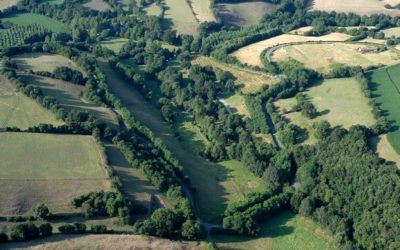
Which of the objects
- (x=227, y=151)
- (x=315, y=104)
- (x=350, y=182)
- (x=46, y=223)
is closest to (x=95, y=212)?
(x=46, y=223)

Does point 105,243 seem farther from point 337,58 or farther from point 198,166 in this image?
point 337,58

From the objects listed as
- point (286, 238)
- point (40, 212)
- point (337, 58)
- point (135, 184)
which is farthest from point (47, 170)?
point (337, 58)

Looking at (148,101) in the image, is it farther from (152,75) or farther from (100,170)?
(100,170)

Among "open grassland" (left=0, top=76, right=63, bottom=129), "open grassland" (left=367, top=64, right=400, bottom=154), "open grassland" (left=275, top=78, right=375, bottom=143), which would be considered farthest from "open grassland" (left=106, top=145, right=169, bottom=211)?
"open grassland" (left=367, top=64, right=400, bottom=154)

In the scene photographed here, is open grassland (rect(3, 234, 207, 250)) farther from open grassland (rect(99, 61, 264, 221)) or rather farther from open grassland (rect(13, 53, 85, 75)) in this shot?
open grassland (rect(13, 53, 85, 75))

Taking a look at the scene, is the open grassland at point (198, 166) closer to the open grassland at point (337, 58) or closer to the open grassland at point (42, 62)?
the open grassland at point (42, 62)

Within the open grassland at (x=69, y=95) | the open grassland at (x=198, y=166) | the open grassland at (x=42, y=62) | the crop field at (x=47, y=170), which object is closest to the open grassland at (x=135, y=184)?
the crop field at (x=47, y=170)
